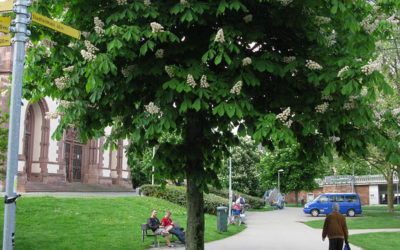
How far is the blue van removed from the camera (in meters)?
37.2

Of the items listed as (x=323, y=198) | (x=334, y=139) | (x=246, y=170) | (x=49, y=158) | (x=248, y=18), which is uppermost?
(x=248, y=18)

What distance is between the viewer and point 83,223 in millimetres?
17875

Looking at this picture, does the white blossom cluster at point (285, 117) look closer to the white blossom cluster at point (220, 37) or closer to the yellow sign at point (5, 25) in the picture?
the white blossom cluster at point (220, 37)

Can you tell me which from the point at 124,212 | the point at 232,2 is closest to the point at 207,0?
the point at 232,2

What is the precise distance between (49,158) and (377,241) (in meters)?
24.2

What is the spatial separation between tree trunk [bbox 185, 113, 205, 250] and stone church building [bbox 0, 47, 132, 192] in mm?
19105

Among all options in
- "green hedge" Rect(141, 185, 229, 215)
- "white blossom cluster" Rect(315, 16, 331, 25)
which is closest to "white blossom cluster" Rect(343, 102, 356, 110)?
"white blossom cluster" Rect(315, 16, 331, 25)

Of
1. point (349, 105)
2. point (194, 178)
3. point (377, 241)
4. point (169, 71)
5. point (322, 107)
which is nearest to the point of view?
point (169, 71)

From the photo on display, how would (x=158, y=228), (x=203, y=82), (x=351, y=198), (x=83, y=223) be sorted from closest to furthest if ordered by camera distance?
1. (x=203, y=82)
2. (x=158, y=228)
3. (x=83, y=223)
4. (x=351, y=198)

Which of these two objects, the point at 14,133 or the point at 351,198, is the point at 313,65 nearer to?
the point at 14,133

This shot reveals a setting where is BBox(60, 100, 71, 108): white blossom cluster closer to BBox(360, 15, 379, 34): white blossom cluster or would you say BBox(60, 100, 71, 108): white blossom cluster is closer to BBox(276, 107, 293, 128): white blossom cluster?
BBox(276, 107, 293, 128): white blossom cluster

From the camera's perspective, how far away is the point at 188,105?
6859mm

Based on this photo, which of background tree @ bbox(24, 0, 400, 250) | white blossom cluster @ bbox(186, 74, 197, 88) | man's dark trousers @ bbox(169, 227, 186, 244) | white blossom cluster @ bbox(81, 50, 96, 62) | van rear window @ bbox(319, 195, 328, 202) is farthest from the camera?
van rear window @ bbox(319, 195, 328, 202)

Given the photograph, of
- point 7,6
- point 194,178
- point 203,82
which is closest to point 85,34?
point 7,6
